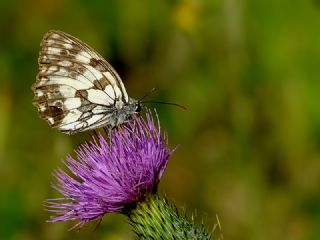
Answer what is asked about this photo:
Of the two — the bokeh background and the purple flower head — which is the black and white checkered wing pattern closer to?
the purple flower head

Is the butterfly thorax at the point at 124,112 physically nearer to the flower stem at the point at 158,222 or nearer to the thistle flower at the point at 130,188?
the thistle flower at the point at 130,188

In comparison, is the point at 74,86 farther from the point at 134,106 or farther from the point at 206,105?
the point at 206,105

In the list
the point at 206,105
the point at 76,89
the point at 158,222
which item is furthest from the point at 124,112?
the point at 206,105

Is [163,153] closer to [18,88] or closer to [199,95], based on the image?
[199,95]

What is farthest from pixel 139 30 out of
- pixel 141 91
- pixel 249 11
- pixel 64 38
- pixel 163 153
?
pixel 163 153

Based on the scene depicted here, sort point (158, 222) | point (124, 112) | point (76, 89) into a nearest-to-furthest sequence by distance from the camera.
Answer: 1. point (158, 222)
2. point (124, 112)
3. point (76, 89)

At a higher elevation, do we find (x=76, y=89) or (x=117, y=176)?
(x=76, y=89)
